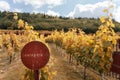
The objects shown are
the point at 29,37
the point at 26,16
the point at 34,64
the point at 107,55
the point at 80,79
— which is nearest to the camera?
the point at 34,64

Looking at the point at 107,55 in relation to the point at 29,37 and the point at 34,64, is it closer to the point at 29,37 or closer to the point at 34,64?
the point at 29,37

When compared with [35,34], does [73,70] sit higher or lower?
lower

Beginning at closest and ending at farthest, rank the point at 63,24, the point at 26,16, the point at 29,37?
the point at 29,37
the point at 63,24
the point at 26,16

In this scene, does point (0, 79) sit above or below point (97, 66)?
below

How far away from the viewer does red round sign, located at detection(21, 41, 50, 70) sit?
5434mm

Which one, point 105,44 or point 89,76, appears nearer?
point 105,44

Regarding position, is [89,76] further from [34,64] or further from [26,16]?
[26,16]

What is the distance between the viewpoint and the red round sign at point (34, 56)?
543 centimetres

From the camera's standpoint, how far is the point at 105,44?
44.3ft

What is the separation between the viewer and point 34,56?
5.42 metres

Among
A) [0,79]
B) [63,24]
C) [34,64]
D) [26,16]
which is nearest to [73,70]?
[0,79]

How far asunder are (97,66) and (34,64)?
889cm

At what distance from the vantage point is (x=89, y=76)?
778 inches

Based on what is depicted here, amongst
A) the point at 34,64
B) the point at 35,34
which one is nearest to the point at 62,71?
the point at 35,34
